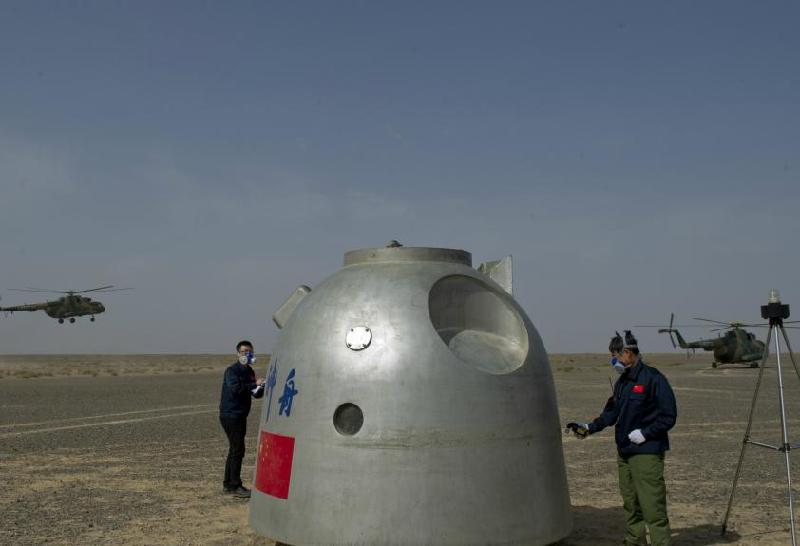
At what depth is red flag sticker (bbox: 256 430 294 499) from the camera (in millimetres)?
6395

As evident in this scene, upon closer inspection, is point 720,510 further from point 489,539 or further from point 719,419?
point 719,419

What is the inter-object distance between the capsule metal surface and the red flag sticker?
0.05ft

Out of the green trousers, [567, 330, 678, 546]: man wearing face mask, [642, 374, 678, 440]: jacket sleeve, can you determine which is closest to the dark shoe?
[567, 330, 678, 546]: man wearing face mask

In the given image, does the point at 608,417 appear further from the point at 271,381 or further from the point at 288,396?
the point at 271,381

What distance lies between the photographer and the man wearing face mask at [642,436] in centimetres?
685

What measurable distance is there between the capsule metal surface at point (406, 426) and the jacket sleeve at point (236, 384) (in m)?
3.50

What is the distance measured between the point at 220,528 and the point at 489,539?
14.0 ft

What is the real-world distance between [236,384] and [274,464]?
12.9ft

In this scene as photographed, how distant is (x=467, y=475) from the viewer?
5.96 metres

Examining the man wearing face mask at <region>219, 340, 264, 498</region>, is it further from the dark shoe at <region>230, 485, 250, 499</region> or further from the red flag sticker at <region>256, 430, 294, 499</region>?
the red flag sticker at <region>256, 430, 294, 499</region>

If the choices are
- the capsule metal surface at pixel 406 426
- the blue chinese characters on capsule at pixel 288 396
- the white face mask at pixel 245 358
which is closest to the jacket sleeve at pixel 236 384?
the white face mask at pixel 245 358

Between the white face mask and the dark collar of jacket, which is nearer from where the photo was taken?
the dark collar of jacket

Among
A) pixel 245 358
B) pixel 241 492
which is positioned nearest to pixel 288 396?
pixel 245 358

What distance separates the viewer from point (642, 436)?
6750 millimetres
